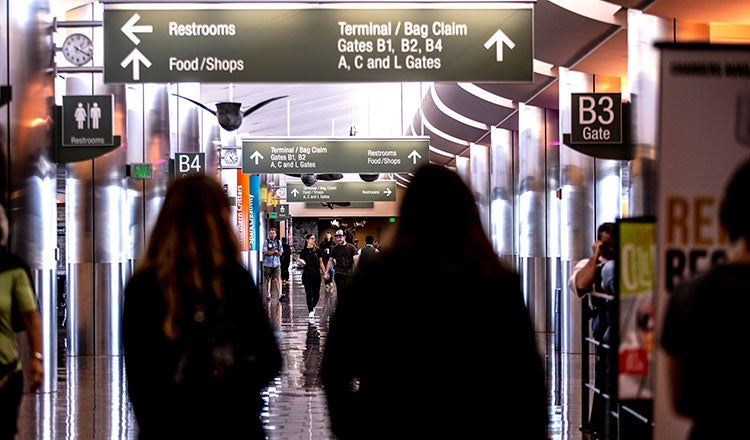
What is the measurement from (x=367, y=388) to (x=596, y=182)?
12.8 metres

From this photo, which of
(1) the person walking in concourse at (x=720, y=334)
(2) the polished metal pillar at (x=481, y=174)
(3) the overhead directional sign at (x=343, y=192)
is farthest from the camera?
(3) the overhead directional sign at (x=343, y=192)

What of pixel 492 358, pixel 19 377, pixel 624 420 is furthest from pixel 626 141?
pixel 492 358

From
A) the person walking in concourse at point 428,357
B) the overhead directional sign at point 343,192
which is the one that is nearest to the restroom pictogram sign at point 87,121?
the person walking in concourse at point 428,357

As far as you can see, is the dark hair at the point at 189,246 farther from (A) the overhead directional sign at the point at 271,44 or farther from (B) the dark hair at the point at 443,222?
(A) the overhead directional sign at the point at 271,44

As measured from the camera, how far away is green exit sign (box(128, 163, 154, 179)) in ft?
51.6

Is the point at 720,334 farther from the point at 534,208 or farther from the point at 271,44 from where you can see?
the point at 534,208

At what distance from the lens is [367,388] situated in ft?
10.4

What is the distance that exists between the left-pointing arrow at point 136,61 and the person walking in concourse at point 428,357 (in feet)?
23.6

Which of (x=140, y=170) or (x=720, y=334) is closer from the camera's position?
(x=720, y=334)

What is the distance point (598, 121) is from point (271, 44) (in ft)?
13.4

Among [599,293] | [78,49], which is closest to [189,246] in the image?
[599,293]

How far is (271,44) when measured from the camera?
10039 mm

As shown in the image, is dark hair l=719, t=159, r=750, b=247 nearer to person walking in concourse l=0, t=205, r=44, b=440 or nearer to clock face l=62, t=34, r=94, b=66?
person walking in concourse l=0, t=205, r=44, b=440

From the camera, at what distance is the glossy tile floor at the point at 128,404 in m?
8.76
